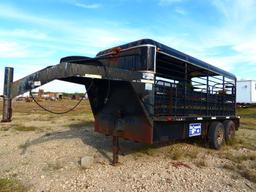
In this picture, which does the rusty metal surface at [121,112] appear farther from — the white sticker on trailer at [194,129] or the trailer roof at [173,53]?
the white sticker on trailer at [194,129]

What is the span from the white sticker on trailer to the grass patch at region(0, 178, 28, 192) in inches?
179

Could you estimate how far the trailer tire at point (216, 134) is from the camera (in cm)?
943

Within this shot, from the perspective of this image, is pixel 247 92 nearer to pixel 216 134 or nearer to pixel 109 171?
pixel 216 134

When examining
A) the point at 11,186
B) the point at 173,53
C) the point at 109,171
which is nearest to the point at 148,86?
the point at 173,53

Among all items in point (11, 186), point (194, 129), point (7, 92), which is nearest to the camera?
point (7, 92)

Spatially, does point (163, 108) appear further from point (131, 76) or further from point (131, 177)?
point (131, 177)

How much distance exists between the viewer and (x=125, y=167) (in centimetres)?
698

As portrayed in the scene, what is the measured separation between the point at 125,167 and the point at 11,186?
2483 millimetres

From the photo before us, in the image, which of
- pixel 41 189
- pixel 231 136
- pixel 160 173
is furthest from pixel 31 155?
pixel 231 136

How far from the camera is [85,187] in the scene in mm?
5605

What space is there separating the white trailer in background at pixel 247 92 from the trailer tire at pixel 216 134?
30.0m

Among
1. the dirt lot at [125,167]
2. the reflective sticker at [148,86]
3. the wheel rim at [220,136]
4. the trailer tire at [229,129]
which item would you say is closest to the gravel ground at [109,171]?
the dirt lot at [125,167]

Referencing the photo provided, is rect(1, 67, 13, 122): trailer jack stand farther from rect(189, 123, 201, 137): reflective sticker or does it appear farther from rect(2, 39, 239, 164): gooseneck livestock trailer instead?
rect(189, 123, 201, 137): reflective sticker

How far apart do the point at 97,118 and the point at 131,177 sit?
2.70m
